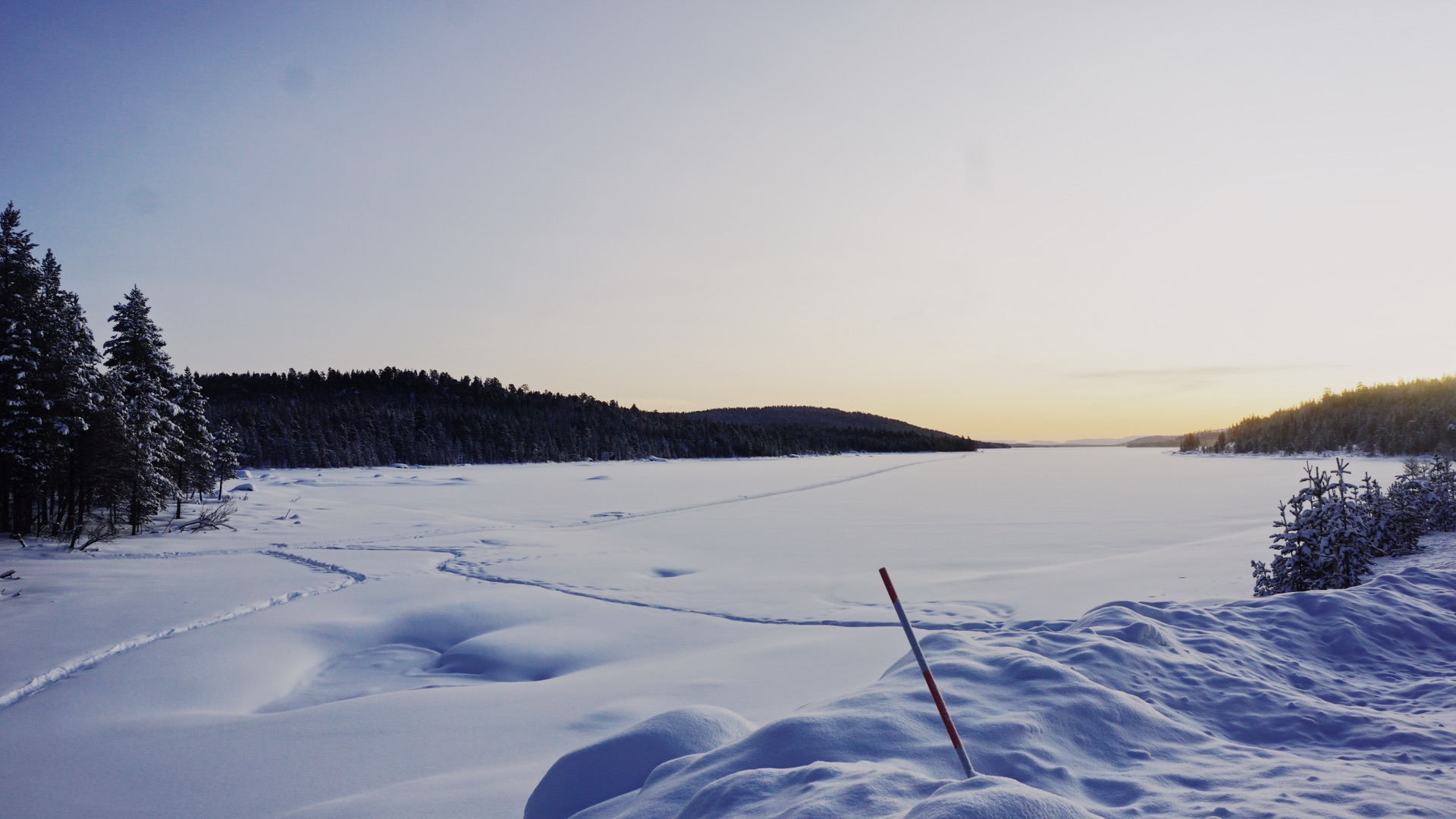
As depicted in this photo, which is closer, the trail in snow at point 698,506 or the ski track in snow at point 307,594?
the ski track in snow at point 307,594

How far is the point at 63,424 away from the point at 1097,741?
2473 centimetres

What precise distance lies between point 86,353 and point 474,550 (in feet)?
50.6

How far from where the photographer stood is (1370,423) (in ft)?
197

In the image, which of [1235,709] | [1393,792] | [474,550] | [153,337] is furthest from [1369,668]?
[153,337]

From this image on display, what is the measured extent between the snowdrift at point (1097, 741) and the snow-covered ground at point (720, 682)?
0.02 meters

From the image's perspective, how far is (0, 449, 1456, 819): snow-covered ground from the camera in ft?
11.8

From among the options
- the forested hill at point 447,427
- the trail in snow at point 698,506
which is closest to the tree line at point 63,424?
the trail in snow at point 698,506

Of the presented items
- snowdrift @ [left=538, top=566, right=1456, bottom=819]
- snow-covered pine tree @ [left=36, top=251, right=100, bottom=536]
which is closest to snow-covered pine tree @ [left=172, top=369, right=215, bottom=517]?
snow-covered pine tree @ [left=36, top=251, right=100, bottom=536]

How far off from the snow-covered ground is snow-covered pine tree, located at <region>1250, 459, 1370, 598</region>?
0.63 meters

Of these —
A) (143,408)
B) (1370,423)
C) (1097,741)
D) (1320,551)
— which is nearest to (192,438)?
(143,408)

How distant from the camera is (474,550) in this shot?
53.0 feet

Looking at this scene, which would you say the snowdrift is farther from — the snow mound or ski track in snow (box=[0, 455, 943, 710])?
ski track in snow (box=[0, 455, 943, 710])

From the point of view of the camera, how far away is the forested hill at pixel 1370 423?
51812mm

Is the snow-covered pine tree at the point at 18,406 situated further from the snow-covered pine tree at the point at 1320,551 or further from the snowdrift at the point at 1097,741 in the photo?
the snow-covered pine tree at the point at 1320,551
